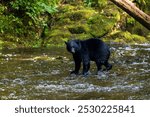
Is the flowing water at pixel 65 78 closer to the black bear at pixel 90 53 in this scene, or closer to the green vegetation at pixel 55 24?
the black bear at pixel 90 53

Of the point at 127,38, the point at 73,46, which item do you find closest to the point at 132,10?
the point at 73,46

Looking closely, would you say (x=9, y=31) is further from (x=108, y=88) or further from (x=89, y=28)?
(x=108, y=88)

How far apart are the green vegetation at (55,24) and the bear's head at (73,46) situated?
23.4ft

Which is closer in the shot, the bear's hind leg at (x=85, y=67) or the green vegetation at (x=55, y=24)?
the bear's hind leg at (x=85, y=67)

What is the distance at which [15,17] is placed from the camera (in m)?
18.5

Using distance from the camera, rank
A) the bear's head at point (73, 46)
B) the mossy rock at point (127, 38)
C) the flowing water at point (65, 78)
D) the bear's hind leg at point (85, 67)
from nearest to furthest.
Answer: the flowing water at point (65, 78), the bear's head at point (73, 46), the bear's hind leg at point (85, 67), the mossy rock at point (127, 38)

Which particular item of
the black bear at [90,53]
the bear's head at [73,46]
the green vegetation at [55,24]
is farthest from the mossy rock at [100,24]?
the bear's head at [73,46]

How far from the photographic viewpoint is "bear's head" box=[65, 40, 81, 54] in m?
9.59

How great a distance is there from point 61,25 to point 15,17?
202 cm

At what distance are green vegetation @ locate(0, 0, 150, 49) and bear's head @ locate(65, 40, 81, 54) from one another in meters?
7.13

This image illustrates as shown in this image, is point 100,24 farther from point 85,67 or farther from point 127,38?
point 85,67

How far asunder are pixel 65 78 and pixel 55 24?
9809 mm

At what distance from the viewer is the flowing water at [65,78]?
7750 millimetres

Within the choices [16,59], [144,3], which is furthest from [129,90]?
[144,3]
